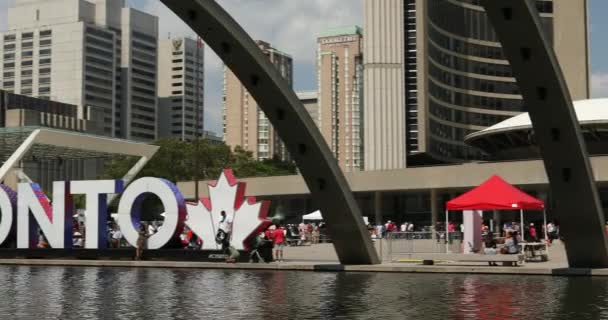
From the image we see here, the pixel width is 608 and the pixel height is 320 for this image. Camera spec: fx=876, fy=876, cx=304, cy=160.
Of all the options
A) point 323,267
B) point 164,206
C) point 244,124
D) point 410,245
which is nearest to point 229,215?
point 164,206

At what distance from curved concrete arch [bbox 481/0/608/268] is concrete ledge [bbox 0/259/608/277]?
2.70 ft

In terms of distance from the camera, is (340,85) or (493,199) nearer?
(493,199)

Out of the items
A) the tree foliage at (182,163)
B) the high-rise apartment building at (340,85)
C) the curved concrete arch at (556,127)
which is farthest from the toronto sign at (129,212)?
the high-rise apartment building at (340,85)

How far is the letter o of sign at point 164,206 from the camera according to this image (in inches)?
1149

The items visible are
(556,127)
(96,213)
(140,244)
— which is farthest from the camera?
(96,213)

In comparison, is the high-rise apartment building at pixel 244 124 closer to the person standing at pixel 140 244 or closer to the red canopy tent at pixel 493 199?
the person standing at pixel 140 244

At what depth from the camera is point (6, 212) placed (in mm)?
31906

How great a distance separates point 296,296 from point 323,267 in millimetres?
8214

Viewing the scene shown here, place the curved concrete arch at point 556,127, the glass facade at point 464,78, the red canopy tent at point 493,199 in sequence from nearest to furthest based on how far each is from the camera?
the curved concrete arch at point 556,127
the red canopy tent at point 493,199
the glass facade at point 464,78

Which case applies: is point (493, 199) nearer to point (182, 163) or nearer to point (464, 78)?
point (182, 163)

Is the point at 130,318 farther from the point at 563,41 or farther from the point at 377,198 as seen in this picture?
the point at 563,41

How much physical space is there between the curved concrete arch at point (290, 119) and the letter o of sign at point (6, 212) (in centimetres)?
1339

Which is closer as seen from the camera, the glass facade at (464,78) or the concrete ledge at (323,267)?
the concrete ledge at (323,267)

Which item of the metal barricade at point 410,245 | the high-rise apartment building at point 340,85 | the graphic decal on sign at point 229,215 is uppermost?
the high-rise apartment building at point 340,85
